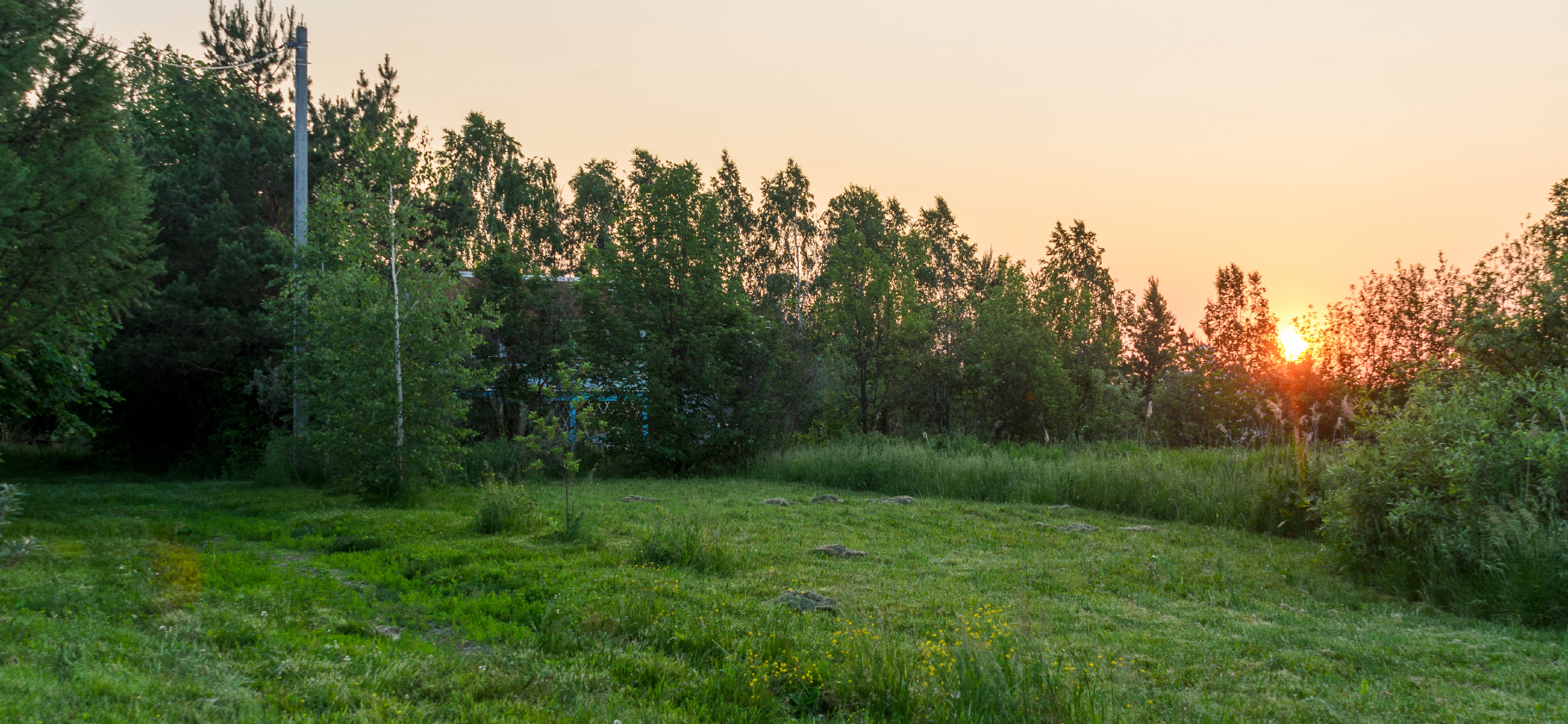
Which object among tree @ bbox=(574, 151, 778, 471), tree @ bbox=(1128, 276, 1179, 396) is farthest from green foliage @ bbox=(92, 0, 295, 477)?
tree @ bbox=(1128, 276, 1179, 396)

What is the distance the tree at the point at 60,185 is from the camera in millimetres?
8945

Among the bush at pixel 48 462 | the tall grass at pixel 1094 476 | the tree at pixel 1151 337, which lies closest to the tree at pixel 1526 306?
the tall grass at pixel 1094 476

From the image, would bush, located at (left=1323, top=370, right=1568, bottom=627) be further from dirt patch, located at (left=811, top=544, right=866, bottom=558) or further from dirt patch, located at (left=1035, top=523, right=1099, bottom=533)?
dirt patch, located at (left=811, top=544, right=866, bottom=558)

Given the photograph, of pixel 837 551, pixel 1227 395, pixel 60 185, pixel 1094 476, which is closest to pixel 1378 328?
pixel 1227 395

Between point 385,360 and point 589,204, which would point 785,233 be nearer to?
point 589,204

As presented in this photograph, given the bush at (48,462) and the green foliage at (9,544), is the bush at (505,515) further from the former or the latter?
the bush at (48,462)

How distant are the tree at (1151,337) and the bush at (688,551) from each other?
127 ft

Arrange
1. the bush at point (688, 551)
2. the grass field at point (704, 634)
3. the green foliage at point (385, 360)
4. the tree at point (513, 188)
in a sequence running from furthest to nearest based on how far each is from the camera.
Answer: the tree at point (513, 188), the green foliage at point (385, 360), the bush at point (688, 551), the grass field at point (704, 634)

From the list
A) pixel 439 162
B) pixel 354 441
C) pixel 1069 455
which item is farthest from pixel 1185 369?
pixel 439 162

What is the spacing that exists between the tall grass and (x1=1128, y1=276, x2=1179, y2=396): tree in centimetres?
2544

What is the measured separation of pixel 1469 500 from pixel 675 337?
16.6 metres

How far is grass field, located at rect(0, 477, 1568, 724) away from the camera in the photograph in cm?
474

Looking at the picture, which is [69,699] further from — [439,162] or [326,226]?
[439,162]

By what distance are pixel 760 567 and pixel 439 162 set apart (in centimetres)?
2401
